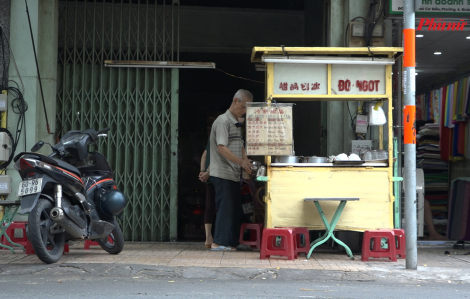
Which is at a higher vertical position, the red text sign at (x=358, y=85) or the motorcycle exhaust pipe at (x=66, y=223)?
the red text sign at (x=358, y=85)

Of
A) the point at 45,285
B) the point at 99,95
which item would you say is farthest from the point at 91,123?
the point at 45,285

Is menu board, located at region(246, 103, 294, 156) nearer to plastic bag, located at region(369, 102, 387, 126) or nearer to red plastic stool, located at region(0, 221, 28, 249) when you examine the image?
plastic bag, located at region(369, 102, 387, 126)

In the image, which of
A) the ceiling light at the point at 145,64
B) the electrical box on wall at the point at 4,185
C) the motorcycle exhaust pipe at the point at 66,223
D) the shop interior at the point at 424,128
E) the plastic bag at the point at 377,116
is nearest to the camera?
the motorcycle exhaust pipe at the point at 66,223

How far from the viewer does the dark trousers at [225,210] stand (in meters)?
7.42

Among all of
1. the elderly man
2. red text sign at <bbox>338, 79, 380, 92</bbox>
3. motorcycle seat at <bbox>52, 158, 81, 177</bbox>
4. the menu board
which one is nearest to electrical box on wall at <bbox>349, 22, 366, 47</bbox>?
red text sign at <bbox>338, 79, 380, 92</bbox>

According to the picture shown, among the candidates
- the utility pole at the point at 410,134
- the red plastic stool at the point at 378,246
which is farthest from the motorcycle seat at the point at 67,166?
the utility pole at the point at 410,134

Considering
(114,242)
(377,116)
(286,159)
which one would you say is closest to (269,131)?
(286,159)

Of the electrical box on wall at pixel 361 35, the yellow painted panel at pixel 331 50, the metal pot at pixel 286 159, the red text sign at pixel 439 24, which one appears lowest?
the metal pot at pixel 286 159

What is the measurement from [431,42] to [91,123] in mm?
4967

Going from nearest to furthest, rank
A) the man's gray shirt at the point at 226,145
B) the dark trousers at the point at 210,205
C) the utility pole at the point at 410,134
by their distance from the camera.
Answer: the utility pole at the point at 410,134 → the man's gray shirt at the point at 226,145 → the dark trousers at the point at 210,205

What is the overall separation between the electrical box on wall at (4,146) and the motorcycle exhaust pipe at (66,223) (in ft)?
7.12

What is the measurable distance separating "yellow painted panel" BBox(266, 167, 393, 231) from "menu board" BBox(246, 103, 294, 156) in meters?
0.27

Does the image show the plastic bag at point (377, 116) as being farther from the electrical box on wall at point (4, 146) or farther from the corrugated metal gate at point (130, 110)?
the electrical box on wall at point (4, 146)

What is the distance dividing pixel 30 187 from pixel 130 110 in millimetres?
2838
